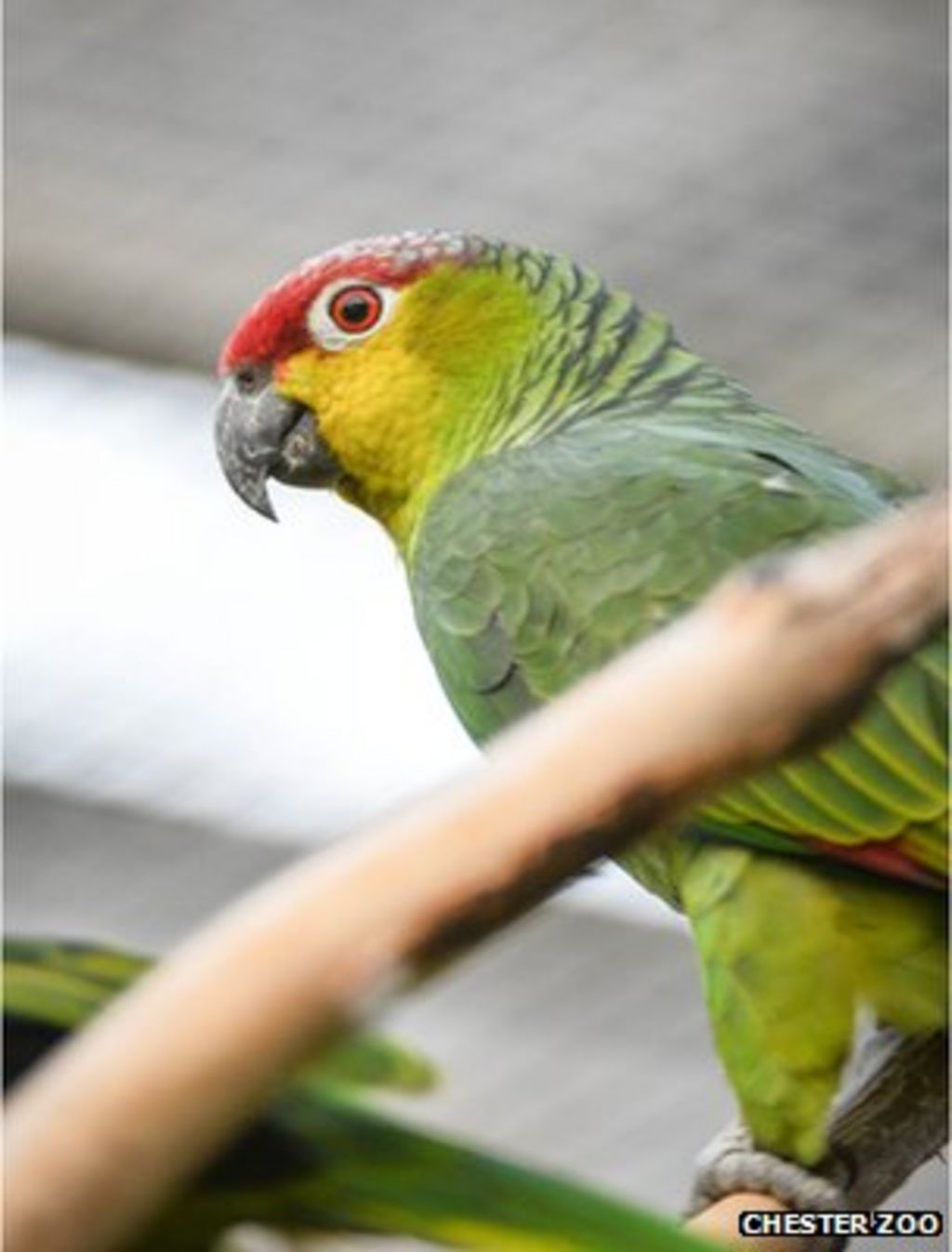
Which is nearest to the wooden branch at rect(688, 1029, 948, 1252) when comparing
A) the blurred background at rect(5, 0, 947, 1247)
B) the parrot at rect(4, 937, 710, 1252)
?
the parrot at rect(4, 937, 710, 1252)

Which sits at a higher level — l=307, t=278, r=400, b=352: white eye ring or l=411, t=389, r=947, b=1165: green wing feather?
l=307, t=278, r=400, b=352: white eye ring

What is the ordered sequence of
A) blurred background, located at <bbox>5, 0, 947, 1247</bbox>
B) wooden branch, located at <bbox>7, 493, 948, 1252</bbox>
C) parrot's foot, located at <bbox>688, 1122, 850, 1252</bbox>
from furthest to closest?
blurred background, located at <bbox>5, 0, 947, 1247</bbox> → parrot's foot, located at <bbox>688, 1122, 850, 1252</bbox> → wooden branch, located at <bbox>7, 493, 948, 1252</bbox>

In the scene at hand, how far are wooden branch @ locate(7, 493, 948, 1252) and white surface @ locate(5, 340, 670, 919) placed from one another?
1.62 metres

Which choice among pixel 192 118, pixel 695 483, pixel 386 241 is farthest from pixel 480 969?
pixel 695 483

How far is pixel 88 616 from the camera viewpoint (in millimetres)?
2262

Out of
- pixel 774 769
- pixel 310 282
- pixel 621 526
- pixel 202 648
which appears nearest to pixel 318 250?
pixel 202 648

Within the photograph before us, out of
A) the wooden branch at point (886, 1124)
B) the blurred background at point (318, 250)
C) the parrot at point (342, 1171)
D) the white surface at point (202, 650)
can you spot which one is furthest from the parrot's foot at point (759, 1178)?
the white surface at point (202, 650)

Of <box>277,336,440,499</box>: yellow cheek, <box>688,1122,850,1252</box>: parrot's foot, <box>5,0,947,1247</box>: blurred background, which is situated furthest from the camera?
A: <box>5,0,947,1247</box>: blurred background

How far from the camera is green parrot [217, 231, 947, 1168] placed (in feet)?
3.52

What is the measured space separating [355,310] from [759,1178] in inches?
21.7

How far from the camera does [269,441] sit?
1392mm

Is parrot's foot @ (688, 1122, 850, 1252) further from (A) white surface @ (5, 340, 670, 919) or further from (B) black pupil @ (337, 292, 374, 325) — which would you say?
(A) white surface @ (5, 340, 670, 919)

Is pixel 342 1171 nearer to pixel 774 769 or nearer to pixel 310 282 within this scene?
pixel 774 769

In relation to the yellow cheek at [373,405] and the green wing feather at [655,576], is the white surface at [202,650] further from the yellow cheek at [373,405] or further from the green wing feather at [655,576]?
the green wing feather at [655,576]
